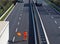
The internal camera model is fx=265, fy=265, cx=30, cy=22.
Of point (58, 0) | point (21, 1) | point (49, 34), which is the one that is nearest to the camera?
point (49, 34)

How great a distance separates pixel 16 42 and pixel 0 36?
693 cm

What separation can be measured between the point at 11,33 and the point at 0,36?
38.7 ft

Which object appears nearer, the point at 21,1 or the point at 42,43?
the point at 42,43

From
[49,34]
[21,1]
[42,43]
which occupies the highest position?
[42,43]

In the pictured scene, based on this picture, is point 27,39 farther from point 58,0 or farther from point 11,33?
point 58,0

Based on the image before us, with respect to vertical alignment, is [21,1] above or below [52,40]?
below

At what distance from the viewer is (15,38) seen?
2681cm

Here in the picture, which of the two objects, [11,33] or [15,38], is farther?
[11,33]

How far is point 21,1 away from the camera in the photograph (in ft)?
284

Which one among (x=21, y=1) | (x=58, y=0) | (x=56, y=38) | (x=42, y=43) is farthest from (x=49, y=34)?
(x=21, y=1)

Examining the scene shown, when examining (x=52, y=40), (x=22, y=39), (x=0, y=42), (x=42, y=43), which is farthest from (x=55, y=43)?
(x=0, y=42)

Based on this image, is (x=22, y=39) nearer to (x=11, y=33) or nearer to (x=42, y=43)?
(x=11, y=33)

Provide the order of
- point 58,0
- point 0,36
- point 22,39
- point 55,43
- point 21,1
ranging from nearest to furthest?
1. point 0,36
2. point 55,43
3. point 22,39
4. point 58,0
5. point 21,1

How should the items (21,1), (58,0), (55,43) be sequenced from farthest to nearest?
(21,1) < (58,0) < (55,43)
